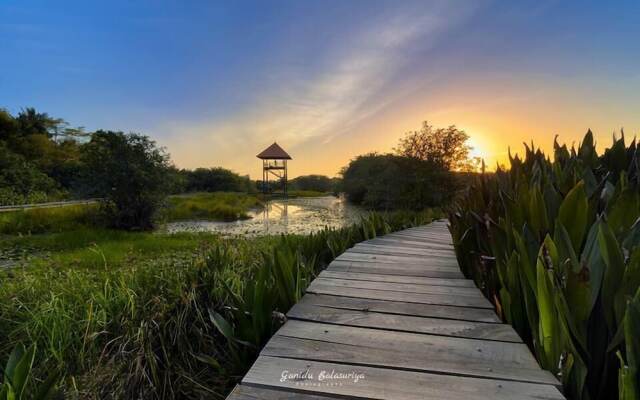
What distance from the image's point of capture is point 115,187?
9078mm

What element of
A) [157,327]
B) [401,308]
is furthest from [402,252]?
[157,327]

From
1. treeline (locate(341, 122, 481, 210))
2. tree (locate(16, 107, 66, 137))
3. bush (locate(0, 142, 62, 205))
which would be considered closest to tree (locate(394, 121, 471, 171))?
treeline (locate(341, 122, 481, 210))

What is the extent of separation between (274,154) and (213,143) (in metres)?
8.73

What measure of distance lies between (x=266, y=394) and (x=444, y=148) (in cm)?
1105

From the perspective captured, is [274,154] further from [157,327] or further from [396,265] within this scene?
[157,327]

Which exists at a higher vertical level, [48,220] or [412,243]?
[412,243]

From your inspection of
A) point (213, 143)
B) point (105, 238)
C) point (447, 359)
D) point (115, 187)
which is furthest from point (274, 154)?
point (447, 359)

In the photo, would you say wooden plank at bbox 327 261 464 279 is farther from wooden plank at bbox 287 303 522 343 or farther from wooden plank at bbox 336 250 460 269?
wooden plank at bbox 287 303 522 343

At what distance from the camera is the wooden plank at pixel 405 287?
1.81m

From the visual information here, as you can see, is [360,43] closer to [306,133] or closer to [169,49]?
[169,49]

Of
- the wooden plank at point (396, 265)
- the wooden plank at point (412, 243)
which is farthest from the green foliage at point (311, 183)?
the wooden plank at point (396, 265)

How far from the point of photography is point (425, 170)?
1030 centimetres

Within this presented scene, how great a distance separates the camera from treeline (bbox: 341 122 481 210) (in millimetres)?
10266

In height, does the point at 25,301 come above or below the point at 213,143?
below
